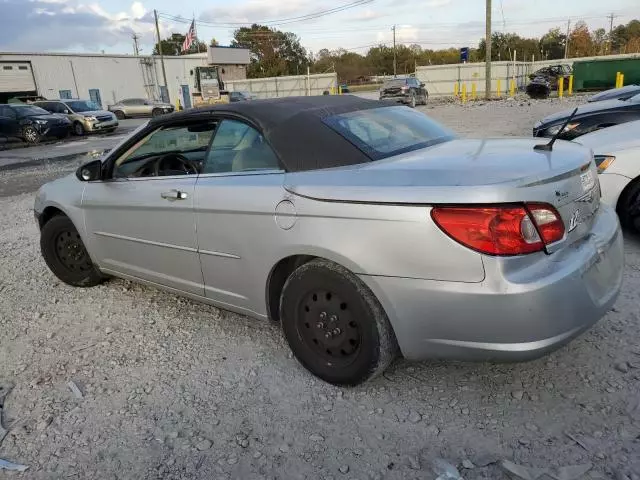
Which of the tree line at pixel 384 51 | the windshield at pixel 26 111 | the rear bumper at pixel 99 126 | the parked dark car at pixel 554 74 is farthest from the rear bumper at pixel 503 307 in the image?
the tree line at pixel 384 51

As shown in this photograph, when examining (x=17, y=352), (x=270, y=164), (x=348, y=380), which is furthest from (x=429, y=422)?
(x=17, y=352)

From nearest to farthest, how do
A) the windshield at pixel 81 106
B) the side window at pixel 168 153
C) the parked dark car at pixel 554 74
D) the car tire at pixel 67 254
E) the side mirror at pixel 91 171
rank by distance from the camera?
the side window at pixel 168 153, the side mirror at pixel 91 171, the car tire at pixel 67 254, the windshield at pixel 81 106, the parked dark car at pixel 554 74

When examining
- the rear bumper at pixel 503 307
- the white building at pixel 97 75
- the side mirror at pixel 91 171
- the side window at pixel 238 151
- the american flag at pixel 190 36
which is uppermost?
the american flag at pixel 190 36

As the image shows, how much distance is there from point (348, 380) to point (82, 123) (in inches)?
917

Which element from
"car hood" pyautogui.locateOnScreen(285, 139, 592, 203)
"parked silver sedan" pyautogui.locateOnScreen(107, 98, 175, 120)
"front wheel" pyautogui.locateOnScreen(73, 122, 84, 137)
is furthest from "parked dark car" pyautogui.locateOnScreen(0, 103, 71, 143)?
"car hood" pyautogui.locateOnScreen(285, 139, 592, 203)

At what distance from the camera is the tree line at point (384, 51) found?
7925cm

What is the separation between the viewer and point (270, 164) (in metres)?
3.04

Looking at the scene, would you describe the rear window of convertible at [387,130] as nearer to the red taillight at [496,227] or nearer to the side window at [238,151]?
the side window at [238,151]

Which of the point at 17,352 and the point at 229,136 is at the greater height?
the point at 229,136

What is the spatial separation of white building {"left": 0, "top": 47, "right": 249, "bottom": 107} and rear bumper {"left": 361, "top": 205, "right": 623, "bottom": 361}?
148 ft

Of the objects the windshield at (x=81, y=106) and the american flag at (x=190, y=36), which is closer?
the windshield at (x=81, y=106)

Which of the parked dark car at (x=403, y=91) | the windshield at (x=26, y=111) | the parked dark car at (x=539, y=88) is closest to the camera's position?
the windshield at (x=26, y=111)

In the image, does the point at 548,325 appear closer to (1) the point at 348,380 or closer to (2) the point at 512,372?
(2) the point at 512,372

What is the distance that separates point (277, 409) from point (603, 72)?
1391 inches
